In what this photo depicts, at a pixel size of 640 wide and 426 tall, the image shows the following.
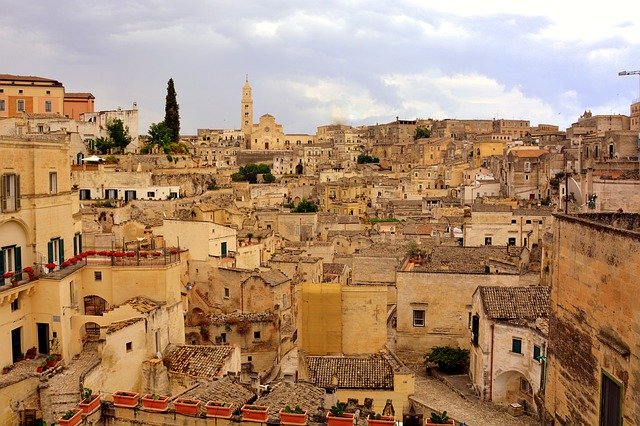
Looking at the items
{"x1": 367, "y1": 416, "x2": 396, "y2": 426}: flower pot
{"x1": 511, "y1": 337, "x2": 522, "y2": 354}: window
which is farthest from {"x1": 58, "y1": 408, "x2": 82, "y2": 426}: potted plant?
{"x1": 511, "y1": 337, "x2": 522, "y2": 354}: window

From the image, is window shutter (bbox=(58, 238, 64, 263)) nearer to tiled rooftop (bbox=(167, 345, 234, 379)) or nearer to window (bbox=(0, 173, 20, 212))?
window (bbox=(0, 173, 20, 212))

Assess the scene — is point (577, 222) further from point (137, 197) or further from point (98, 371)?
point (137, 197)

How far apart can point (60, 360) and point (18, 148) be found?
6.28 meters

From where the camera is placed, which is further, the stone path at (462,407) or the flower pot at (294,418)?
the stone path at (462,407)

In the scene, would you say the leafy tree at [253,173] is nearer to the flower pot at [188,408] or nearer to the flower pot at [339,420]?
the flower pot at [188,408]

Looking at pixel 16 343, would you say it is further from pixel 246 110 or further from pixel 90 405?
pixel 246 110

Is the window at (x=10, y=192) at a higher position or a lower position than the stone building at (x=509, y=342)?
higher

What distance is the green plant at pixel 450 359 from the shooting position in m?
26.5

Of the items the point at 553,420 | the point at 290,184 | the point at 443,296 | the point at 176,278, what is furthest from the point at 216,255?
the point at 290,184

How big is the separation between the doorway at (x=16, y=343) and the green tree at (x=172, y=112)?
53.9 metres

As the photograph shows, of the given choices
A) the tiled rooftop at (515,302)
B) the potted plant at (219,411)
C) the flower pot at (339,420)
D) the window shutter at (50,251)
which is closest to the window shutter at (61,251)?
the window shutter at (50,251)

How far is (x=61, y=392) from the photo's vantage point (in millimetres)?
15602

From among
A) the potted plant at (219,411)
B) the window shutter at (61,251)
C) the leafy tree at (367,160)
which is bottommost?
the potted plant at (219,411)

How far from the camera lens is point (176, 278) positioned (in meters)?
20.8
